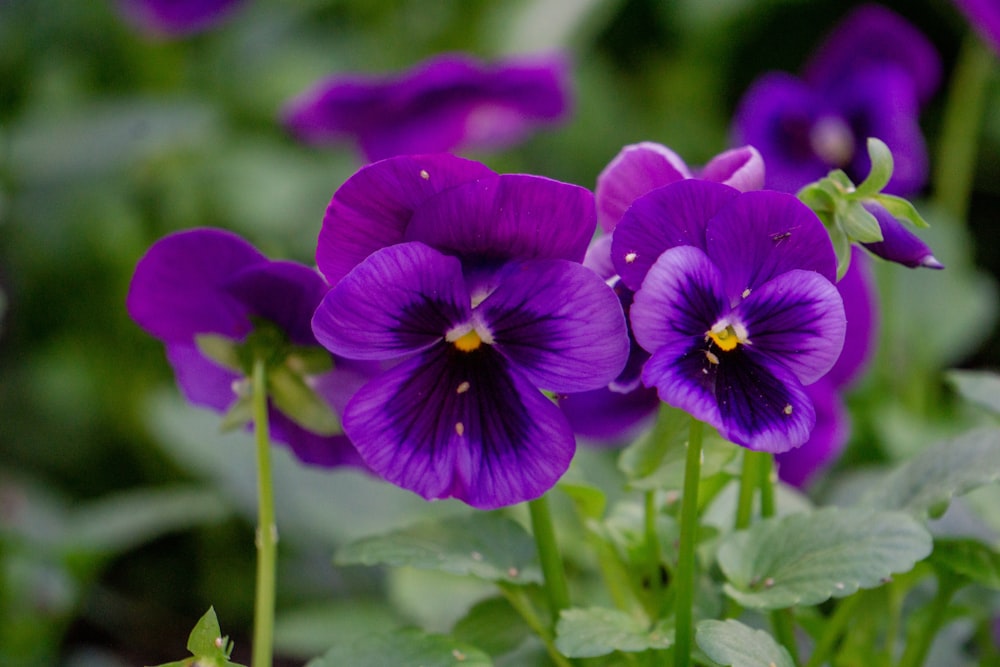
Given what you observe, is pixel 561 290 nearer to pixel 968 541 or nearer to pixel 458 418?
pixel 458 418

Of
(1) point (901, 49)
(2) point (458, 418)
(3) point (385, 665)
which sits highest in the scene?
(1) point (901, 49)

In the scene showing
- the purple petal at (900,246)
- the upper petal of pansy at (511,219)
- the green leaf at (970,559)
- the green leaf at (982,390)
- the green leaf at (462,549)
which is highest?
the upper petal of pansy at (511,219)

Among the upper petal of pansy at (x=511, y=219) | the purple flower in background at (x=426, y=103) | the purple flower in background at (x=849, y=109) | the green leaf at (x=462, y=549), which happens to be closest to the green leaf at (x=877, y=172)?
the upper petal of pansy at (x=511, y=219)

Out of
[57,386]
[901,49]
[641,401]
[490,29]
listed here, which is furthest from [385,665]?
[490,29]

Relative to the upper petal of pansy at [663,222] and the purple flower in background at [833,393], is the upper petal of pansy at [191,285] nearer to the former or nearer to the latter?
the upper petal of pansy at [663,222]

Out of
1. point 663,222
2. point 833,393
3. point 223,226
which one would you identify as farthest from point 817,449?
point 223,226

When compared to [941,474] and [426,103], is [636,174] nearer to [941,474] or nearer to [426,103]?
[941,474]
